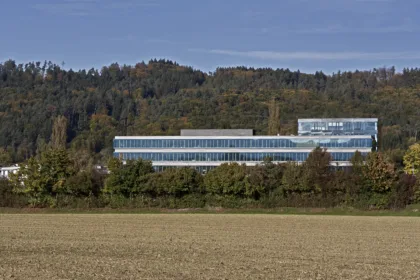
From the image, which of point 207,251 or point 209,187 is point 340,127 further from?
point 207,251

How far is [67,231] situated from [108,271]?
25.7 metres

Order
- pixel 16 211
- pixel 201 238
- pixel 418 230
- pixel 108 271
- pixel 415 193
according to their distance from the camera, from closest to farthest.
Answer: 1. pixel 108 271
2. pixel 201 238
3. pixel 418 230
4. pixel 16 211
5. pixel 415 193

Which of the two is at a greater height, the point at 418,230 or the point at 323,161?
the point at 323,161

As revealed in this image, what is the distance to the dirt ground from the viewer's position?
113ft

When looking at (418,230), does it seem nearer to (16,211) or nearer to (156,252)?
(156,252)

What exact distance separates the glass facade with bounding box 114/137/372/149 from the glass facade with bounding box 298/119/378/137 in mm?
6868

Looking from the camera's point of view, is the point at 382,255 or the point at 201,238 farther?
the point at 201,238

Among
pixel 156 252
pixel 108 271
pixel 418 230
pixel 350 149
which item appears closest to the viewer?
pixel 108 271

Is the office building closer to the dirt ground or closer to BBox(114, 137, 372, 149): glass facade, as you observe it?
BBox(114, 137, 372, 149): glass facade

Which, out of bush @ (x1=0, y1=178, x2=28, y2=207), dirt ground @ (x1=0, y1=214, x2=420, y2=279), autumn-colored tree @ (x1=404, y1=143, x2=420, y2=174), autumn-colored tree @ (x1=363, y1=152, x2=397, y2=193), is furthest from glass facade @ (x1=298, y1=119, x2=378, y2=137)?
dirt ground @ (x1=0, y1=214, x2=420, y2=279)

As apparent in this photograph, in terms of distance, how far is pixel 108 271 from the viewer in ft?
113

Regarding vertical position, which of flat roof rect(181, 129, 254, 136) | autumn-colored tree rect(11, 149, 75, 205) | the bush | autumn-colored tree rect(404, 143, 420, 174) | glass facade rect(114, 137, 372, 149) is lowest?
the bush

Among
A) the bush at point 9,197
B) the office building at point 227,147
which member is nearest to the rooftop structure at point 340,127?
the office building at point 227,147

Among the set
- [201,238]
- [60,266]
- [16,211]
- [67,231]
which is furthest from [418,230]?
[16,211]
